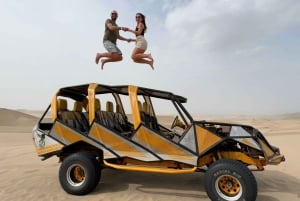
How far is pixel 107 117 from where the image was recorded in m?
8.91

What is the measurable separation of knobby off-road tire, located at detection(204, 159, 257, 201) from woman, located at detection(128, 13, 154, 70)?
2.66m

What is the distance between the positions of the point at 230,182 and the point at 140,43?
343 centimetres

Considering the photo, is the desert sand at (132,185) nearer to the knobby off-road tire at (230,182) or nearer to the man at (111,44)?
the knobby off-road tire at (230,182)

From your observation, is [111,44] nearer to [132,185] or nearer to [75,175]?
[75,175]

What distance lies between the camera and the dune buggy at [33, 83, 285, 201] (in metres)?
6.65

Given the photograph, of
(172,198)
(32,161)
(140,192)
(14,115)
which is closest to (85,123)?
(140,192)

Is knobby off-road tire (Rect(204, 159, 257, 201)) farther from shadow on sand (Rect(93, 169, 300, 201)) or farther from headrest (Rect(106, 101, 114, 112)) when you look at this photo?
headrest (Rect(106, 101, 114, 112))

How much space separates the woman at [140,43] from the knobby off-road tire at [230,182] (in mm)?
2661

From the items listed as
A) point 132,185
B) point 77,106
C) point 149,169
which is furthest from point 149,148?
point 77,106

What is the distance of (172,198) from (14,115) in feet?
145

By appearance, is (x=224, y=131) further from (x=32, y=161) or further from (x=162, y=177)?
(x=32, y=161)

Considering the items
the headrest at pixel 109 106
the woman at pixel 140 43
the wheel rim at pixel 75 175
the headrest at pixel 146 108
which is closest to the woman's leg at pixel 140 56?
the woman at pixel 140 43

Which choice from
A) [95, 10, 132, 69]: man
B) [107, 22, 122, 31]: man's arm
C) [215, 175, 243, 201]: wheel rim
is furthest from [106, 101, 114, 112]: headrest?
[215, 175, 243, 201]: wheel rim

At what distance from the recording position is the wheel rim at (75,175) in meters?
7.64
